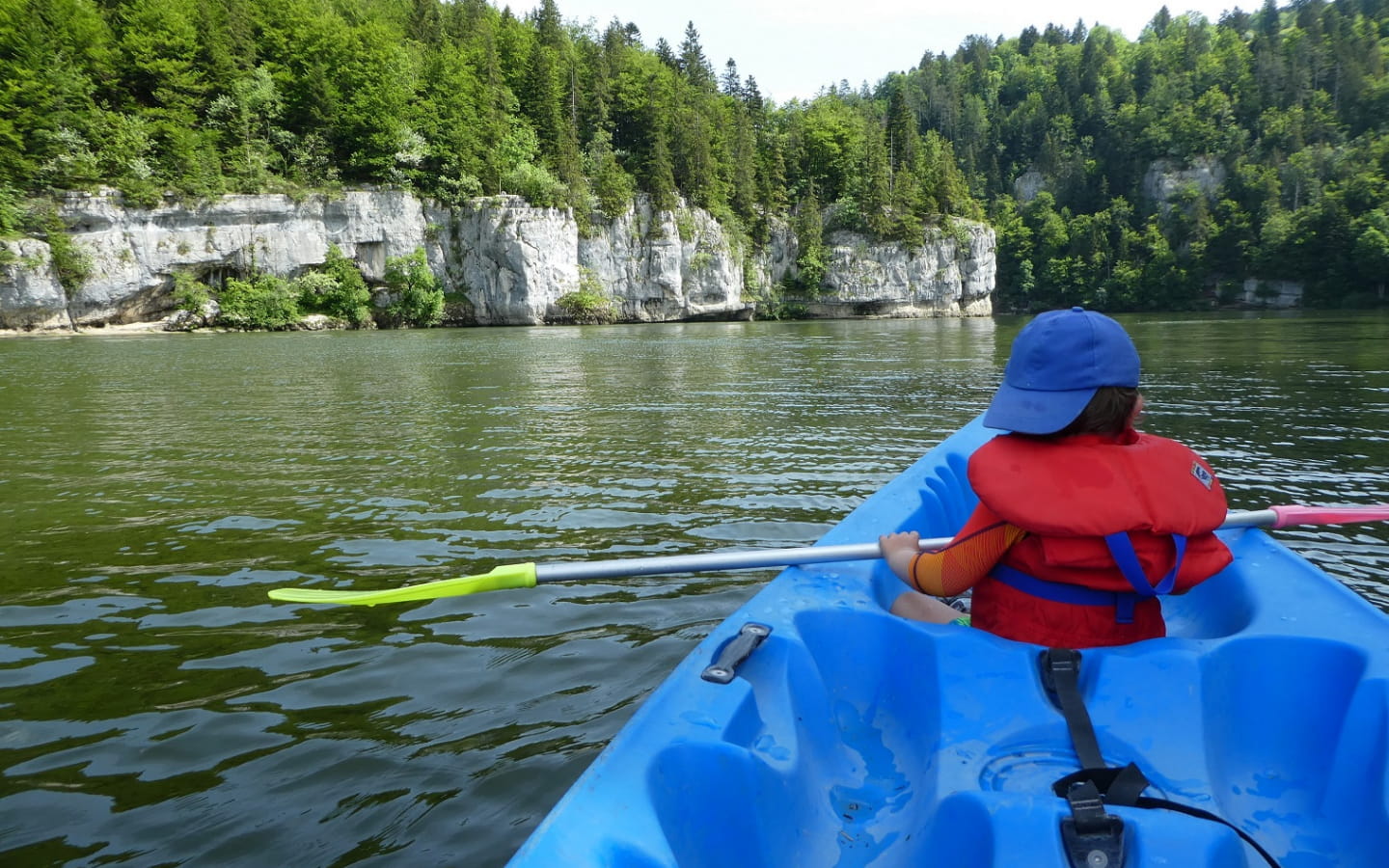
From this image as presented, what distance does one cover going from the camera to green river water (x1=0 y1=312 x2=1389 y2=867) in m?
2.68

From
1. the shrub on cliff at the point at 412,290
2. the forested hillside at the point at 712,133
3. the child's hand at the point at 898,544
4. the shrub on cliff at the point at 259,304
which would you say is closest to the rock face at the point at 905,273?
the forested hillside at the point at 712,133

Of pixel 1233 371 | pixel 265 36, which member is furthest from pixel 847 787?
pixel 265 36

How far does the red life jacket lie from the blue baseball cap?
74 mm

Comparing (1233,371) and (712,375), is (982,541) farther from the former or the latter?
(1233,371)

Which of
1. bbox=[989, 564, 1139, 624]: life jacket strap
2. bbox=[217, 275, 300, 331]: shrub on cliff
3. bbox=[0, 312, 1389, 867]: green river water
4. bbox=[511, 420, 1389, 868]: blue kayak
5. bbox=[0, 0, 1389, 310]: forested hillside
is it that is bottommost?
bbox=[0, 312, 1389, 867]: green river water

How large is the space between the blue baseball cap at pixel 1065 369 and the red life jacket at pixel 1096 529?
7 cm

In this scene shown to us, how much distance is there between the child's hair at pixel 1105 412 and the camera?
1.97 metres

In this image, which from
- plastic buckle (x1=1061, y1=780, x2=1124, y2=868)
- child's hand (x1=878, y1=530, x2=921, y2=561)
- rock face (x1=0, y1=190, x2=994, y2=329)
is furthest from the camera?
rock face (x1=0, y1=190, x2=994, y2=329)

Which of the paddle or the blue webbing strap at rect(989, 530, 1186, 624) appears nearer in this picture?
the blue webbing strap at rect(989, 530, 1186, 624)

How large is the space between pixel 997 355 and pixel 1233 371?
5.88 metres

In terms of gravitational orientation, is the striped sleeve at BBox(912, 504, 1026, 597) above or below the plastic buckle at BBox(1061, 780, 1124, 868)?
above

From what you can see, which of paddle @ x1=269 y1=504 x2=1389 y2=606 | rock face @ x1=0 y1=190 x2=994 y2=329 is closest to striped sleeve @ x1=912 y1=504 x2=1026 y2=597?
paddle @ x1=269 y1=504 x2=1389 y2=606

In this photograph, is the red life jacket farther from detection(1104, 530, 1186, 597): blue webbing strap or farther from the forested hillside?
the forested hillside

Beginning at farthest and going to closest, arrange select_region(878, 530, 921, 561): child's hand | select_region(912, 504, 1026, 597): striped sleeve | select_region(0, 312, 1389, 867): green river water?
1. select_region(0, 312, 1389, 867): green river water
2. select_region(878, 530, 921, 561): child's hand
3. select_region(912, 504, 1026, 597): striped sleeve
